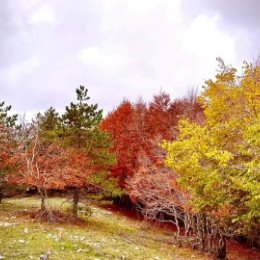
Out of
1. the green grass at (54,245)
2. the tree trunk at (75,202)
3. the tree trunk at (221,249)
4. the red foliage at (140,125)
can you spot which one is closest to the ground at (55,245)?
the green grass at (54,245)

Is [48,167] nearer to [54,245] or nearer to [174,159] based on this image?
[54,245]

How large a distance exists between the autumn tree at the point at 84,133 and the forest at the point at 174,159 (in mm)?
66

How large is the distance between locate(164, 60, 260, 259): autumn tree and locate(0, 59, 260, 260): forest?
39 millimetres

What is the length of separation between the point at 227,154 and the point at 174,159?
3079 mm

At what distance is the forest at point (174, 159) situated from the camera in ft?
50.1

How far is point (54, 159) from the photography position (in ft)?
87.7

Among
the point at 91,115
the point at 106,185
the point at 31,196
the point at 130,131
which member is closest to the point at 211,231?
the point at 106,185

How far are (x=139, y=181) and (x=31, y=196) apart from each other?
18057mm

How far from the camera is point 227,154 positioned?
44.5 ft

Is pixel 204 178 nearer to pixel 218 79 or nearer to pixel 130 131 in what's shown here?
pixel 218 79

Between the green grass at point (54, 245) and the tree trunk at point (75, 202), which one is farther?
the tree trunk at point (75, 202)

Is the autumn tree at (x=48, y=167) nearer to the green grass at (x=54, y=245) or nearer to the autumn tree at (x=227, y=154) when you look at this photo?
the green grass at (x=54, y=245)

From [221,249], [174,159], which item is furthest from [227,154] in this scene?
[221,249]

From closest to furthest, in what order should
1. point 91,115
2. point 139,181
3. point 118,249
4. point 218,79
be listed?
point 118,249 < point 218,79 < point 91,115 < point 139,181
